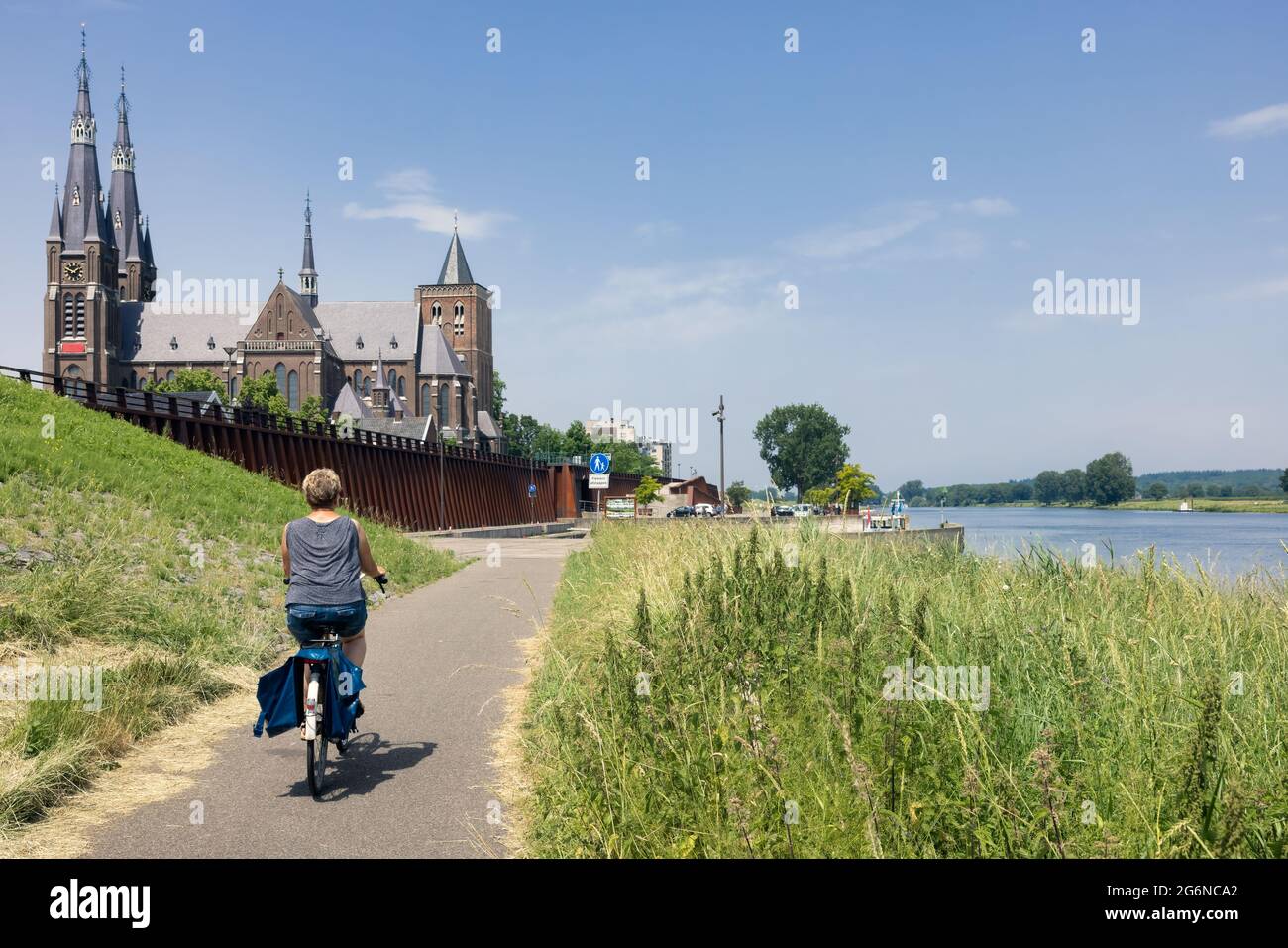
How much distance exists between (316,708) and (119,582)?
582 centimetres

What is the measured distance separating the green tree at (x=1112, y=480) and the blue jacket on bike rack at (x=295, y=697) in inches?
5517

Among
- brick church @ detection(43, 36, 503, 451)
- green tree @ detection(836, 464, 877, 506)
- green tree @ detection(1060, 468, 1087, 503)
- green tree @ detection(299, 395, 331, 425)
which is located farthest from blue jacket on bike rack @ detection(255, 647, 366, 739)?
green tree @ detection(1060, 468, 1087, 503)

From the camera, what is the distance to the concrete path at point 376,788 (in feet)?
16.4

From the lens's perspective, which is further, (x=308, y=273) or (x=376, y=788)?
(x=308, y=273)

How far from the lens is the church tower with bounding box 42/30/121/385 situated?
112125 millimetres

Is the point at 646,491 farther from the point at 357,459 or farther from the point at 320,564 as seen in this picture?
the point at 320,564

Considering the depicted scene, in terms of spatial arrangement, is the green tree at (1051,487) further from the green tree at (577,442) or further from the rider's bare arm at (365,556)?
the rider's bare arm at (365,556)

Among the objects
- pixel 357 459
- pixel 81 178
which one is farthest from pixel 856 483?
pixel 81 178

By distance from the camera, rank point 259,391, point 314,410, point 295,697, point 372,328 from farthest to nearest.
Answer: point 372,328, point 259,391, point 314,410, point 295,697

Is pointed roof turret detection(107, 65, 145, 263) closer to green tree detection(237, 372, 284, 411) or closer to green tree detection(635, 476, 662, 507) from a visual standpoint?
green tree detection(237, 372, 284, 411)

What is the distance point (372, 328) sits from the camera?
423 ft

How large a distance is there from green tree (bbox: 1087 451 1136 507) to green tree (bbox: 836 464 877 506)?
59512mm

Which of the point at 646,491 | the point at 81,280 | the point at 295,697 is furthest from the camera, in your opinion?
the point at 81,280
